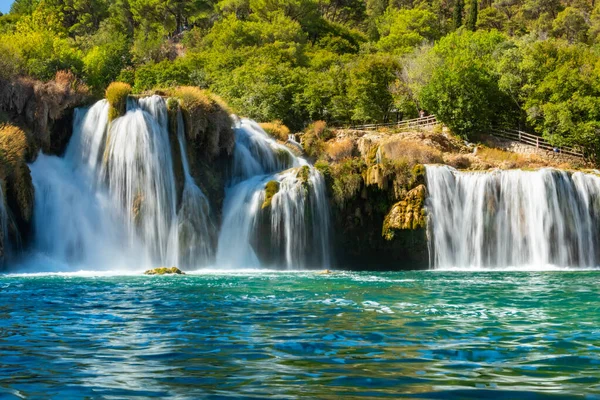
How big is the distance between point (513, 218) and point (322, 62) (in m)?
38.5

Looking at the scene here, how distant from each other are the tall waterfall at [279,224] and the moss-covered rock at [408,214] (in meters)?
3.46

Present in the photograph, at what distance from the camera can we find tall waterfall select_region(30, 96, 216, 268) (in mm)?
31734

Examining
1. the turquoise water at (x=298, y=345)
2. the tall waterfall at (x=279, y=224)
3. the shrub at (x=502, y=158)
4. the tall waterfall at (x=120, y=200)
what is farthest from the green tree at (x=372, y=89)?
the turquoise water at (x=298, y=345)

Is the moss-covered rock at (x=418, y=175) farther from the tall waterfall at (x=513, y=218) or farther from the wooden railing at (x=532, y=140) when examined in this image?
the wooden railing at (x=532, y=140)

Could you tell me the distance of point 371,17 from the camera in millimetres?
107000

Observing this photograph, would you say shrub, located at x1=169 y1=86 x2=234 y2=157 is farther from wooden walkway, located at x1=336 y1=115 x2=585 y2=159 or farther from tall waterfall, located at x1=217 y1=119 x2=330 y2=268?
wooden walkway, located at x1=336 y1=115 x2=585 y2=159

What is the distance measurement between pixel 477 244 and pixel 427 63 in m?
27.6

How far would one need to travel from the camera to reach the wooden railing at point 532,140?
50531 millimetres

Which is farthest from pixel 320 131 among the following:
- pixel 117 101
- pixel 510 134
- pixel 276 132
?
pixel 117 101

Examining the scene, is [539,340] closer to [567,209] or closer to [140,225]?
[140,225]

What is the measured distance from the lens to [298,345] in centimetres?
890

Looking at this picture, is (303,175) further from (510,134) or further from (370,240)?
(510,134)

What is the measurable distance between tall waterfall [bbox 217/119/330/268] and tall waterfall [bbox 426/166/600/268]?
6225 millimetres

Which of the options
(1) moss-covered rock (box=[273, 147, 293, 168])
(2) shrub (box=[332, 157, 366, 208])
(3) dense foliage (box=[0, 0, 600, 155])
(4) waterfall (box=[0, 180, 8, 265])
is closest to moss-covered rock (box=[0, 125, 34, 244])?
(4) waterfall (box=[0, 180, 8, 265])
